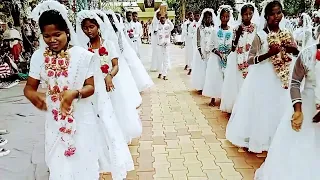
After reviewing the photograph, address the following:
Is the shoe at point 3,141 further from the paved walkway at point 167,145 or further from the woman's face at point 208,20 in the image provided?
the woman's face at point 208,20

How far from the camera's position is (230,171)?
437 centimetres

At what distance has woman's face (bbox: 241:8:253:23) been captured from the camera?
18.1ft

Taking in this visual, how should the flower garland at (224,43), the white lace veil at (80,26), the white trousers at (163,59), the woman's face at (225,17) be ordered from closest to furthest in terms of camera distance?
the white lace veil at (80,26) → the woman's face at (225,17) → the flower garland at (224,43) → the white trousers at (163,59)

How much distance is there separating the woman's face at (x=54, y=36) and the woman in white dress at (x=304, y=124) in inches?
62.6

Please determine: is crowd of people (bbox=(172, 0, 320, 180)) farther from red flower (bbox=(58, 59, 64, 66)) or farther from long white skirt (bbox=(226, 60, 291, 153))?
red flower (bbox=(58, 59, 64, 66))

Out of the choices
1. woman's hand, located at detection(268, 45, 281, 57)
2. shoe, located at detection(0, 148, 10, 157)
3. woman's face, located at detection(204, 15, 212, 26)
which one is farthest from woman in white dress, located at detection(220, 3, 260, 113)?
shoe, located at detection(0, 148, 10, 157)

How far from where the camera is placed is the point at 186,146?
17.1 feet

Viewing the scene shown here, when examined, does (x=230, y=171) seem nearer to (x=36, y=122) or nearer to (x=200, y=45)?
(x=36, y=122)

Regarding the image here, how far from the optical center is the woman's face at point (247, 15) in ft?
18.1

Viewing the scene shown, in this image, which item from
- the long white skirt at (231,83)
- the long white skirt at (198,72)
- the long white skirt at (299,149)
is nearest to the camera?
the long white skirt at (299,149)

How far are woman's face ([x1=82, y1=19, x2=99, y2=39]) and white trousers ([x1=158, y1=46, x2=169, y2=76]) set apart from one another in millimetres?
6367

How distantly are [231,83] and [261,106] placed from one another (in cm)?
180

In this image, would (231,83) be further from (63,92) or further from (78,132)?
(63,92)

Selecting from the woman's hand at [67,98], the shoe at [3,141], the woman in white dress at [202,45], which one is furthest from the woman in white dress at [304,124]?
the woman in white dress at [202,45]
